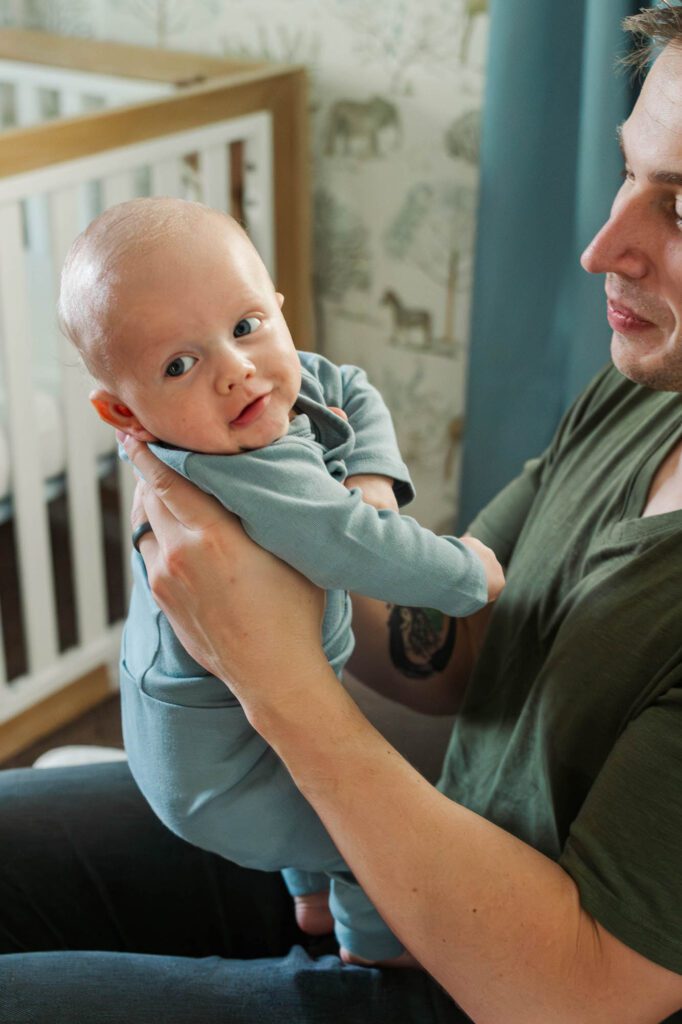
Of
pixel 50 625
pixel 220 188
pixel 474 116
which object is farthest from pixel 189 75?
pixel 50 625

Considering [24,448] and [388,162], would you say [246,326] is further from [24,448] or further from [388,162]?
[388,162]

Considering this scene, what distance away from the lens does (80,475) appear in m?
2.01

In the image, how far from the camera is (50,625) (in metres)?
2.04

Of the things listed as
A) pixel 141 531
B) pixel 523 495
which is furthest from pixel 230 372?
pixel 523 495

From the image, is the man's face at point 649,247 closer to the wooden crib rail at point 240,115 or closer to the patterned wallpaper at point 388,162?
the wooden crib rail at point 240,115

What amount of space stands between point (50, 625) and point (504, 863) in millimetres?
1369

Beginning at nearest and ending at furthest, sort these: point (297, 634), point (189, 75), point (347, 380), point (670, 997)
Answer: point (670, 997) < point (297, 634) < point (347, 380) < point (189, 75)

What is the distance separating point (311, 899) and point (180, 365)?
53 cm

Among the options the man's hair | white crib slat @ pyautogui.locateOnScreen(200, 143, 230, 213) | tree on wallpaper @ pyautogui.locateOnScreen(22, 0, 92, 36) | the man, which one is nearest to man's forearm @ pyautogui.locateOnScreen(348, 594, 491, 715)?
the man

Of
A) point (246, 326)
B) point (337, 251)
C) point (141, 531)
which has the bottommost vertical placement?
point (337, 251)

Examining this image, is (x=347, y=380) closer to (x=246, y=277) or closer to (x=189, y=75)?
(x=246, y=277)

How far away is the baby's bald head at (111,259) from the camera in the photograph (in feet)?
2.72

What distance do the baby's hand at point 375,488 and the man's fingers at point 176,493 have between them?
5.0 inches

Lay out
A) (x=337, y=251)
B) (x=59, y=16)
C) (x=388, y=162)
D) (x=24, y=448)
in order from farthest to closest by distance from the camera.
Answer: (x=59, y=16) < (x=337, y=251) < (x=388, y=162) < (x=24, y=448)
